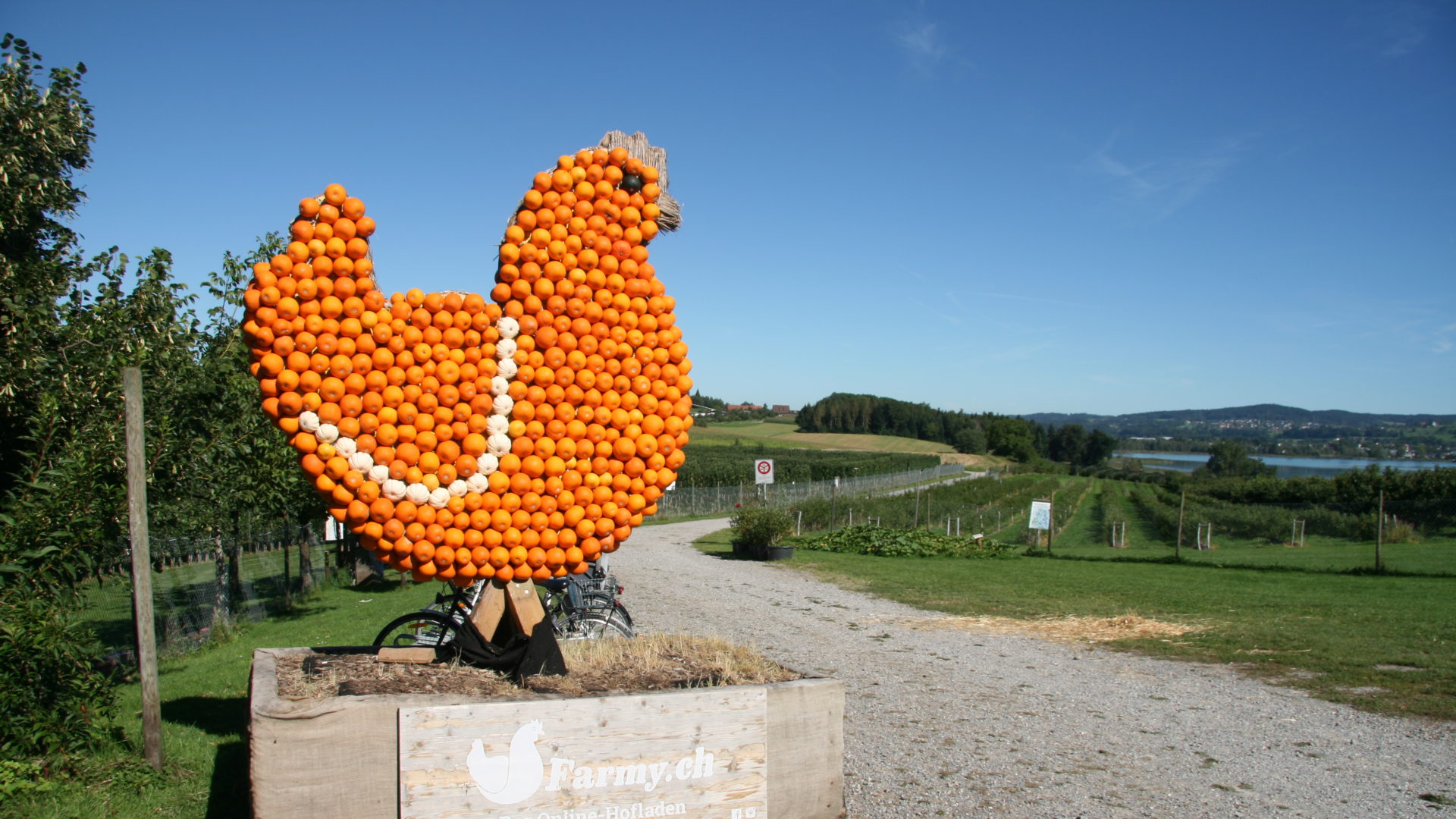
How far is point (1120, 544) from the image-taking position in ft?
105

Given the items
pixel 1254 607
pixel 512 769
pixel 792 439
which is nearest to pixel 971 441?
pixel 792 439

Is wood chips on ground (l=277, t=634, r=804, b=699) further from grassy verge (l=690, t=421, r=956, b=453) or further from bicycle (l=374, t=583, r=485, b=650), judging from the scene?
grassy verge (l=690, t=421, r=956, b=453)

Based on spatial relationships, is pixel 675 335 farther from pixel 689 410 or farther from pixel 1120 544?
pixel 1120 544

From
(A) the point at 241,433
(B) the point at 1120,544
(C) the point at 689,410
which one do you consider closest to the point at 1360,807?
(C) the point at 689,410

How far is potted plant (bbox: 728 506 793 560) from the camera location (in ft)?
74.0

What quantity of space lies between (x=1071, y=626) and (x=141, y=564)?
1191 cm

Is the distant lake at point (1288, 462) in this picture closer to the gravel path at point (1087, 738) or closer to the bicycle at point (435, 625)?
the gravel path at point (1087, 738)

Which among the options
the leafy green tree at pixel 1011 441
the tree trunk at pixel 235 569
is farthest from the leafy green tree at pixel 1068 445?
the tree trunk at pixel 235 569

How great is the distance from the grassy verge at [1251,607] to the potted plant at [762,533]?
2.77ft

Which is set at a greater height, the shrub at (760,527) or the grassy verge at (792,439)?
the grassy verge at (792,439)

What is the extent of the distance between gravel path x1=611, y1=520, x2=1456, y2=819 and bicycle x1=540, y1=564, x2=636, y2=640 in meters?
2.35

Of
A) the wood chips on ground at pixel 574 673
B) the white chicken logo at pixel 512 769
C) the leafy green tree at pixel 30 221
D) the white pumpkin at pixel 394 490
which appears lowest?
the white chicken logo at pixel 512 769

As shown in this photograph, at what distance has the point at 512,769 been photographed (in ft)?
14.6

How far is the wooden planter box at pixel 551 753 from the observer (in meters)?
4.37
